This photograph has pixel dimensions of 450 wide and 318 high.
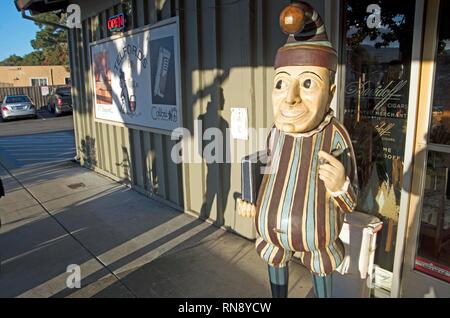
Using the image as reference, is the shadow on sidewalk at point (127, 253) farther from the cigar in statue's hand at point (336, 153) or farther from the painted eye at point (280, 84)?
the painted eye at point (280, 84)

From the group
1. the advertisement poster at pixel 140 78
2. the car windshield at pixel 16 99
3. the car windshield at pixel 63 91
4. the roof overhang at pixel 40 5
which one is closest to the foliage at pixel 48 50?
the car windshield at pixel 63 91

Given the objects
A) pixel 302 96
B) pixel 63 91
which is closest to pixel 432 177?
pixel 302 96

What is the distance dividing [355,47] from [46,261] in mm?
3592

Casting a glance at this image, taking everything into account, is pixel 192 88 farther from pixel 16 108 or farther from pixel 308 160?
pixel 16 108

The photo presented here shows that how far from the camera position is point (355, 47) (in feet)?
10.1

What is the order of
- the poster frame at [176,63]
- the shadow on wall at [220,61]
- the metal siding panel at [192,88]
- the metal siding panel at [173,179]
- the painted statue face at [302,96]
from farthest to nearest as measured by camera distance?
the metal siding panel at [173,179] < the poster frame at [176,63] < the metal siding panel at [192,88] < the shadow on wall at [220,61] < the painted statue face at [302,96]

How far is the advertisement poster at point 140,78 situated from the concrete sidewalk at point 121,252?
52.6 inches

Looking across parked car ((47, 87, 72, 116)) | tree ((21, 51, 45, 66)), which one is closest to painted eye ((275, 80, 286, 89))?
parked car ((47, 87, 72, 116))

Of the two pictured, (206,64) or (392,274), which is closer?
(392,274)

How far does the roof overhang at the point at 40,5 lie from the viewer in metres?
7.09

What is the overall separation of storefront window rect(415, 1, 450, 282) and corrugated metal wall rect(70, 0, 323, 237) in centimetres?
138

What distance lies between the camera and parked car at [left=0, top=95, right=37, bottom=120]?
17.7 m

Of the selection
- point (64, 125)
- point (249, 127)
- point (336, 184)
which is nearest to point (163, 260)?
point (249, 127)

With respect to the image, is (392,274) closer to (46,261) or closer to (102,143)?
(46,261)
